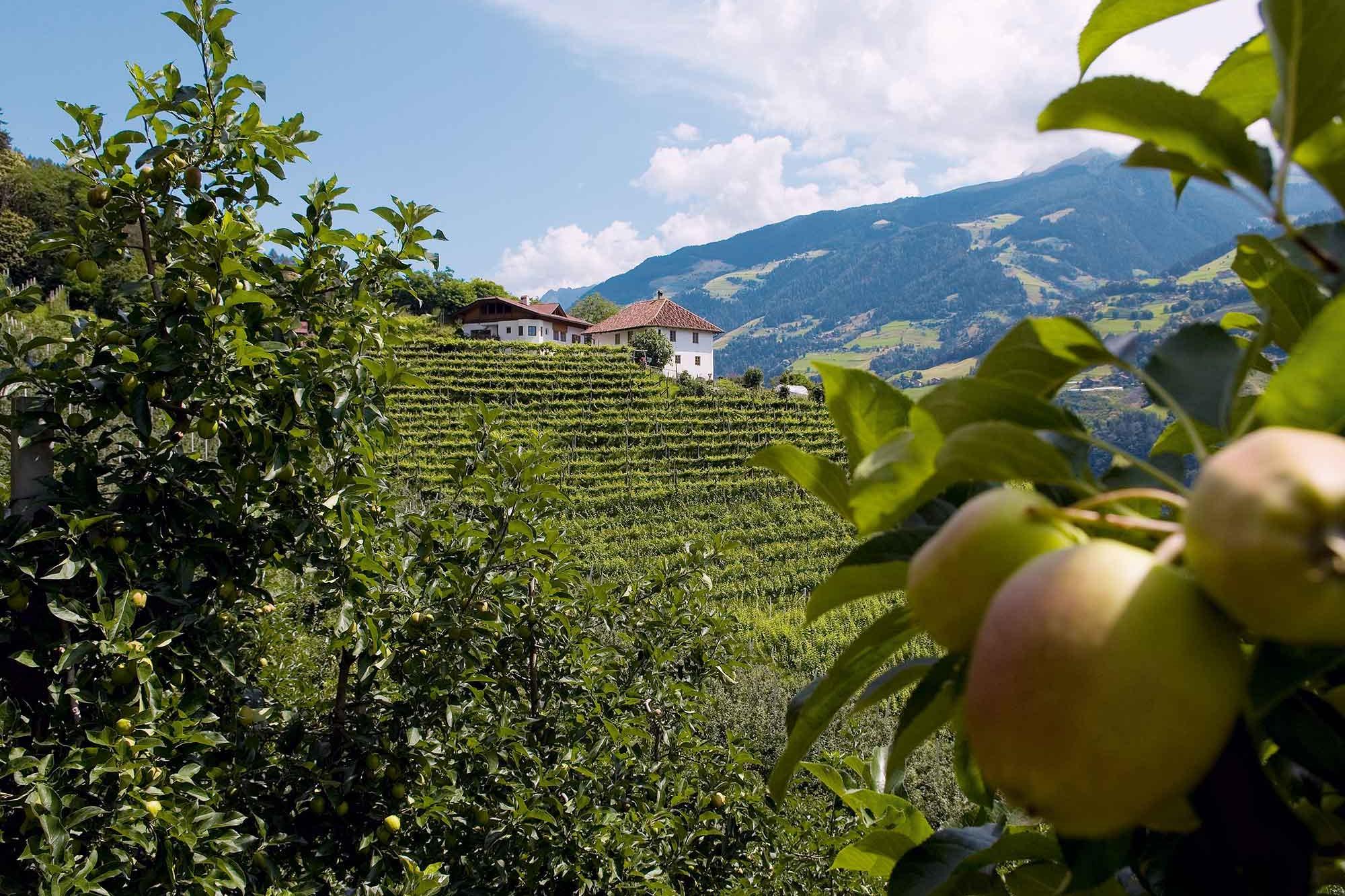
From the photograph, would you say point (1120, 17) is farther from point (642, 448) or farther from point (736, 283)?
point (736, 283)

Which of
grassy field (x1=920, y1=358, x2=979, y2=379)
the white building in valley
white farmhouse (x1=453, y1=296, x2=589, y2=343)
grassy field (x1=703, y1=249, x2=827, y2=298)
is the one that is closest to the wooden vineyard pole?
the white building in valley

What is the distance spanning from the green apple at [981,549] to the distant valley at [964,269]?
125 m

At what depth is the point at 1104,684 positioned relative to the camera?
25 centimetres

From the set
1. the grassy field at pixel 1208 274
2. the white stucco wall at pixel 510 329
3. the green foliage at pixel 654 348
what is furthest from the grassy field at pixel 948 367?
the white stucco wall at pixel 510 329

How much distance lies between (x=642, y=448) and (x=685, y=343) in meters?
30.0

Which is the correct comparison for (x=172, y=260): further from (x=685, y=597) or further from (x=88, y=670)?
(x=685, y=597)

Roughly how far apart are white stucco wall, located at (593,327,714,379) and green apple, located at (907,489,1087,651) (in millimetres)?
48278

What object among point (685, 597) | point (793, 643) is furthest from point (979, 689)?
point (793, 643)

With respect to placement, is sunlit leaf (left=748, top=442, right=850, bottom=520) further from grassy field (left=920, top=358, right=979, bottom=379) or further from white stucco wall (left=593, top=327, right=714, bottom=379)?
grassy field (left=920, top=358, right=979, bottom=379)

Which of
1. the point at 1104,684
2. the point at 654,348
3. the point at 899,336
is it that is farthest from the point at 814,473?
the point at 899,336

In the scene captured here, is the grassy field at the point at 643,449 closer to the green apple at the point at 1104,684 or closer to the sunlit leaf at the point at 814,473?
the sunlit leaf at the point at 814,473

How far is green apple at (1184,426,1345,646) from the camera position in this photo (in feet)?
0.78

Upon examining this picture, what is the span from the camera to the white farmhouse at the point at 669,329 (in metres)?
50.2

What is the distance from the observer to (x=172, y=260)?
189 cm
